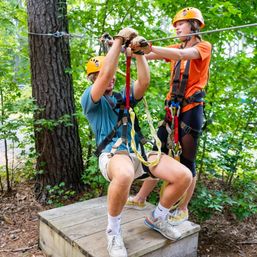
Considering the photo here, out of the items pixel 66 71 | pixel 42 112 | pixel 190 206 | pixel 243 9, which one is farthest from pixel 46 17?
pixel 190 206

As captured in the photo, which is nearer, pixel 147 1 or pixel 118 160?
pixel 118 160

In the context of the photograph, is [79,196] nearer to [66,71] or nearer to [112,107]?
[66,71]

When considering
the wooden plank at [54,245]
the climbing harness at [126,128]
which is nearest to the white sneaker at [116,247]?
the wooden plank at [54,245]

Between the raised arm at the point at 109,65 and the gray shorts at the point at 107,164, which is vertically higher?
the raised arm at the point at 109,65

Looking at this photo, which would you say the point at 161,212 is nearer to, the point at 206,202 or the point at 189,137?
the point at 189,137

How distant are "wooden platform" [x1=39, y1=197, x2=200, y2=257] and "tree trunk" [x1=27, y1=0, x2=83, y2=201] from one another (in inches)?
40.8

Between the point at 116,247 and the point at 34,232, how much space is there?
5.35 ft

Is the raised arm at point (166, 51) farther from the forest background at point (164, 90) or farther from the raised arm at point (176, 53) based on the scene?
the forest background at point (164, 90)

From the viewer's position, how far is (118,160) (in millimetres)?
2350

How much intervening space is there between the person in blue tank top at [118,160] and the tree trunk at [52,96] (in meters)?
1.49

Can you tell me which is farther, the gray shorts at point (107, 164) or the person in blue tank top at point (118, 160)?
the gray shorts at point (107, 164)

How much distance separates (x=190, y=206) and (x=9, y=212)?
2.31 meters

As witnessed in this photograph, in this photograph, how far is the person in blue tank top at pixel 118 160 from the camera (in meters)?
2.24

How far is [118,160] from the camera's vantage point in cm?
235
